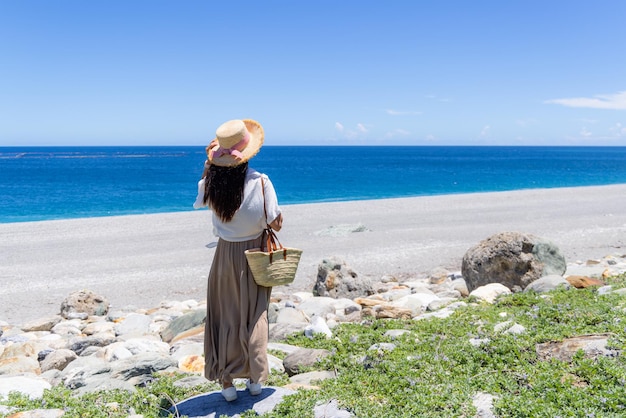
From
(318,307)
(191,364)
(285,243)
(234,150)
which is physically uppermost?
(234,150)

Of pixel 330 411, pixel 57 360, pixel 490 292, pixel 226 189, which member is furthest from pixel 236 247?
pixel 490 292

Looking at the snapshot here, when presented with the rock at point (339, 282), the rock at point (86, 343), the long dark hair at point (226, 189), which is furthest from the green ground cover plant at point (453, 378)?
the rock at point (339, 282)

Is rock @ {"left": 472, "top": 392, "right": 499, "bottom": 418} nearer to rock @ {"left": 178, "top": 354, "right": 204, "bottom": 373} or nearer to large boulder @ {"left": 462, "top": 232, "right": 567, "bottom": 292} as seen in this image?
rock @ {"left": 178, "top": 354, "right": 204, "bottom": 373}

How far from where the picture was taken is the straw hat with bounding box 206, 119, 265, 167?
4.64m

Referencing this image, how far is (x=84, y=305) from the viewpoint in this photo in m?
11.6

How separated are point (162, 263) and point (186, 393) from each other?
1141cm

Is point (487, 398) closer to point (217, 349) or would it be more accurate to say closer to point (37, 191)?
point (217, 349)

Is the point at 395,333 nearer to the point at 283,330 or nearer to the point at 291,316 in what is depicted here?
the point at 283,330

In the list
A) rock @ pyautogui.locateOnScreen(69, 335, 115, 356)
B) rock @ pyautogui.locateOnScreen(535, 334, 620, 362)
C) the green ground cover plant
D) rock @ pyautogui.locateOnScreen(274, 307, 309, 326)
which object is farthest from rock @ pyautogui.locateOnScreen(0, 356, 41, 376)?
rock @ pyautogui.locateOnScreen(535, 334, 620, 362)

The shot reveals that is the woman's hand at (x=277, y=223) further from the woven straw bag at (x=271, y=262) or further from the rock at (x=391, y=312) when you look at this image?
the rock at (x=391, y=312)

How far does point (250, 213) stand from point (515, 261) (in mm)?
7122

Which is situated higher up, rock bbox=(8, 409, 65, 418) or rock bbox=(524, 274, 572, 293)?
rock bbox=(524, 274, 572, 293)

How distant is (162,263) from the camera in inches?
646

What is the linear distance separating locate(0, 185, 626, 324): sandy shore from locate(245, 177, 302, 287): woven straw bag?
8698 millimetres
